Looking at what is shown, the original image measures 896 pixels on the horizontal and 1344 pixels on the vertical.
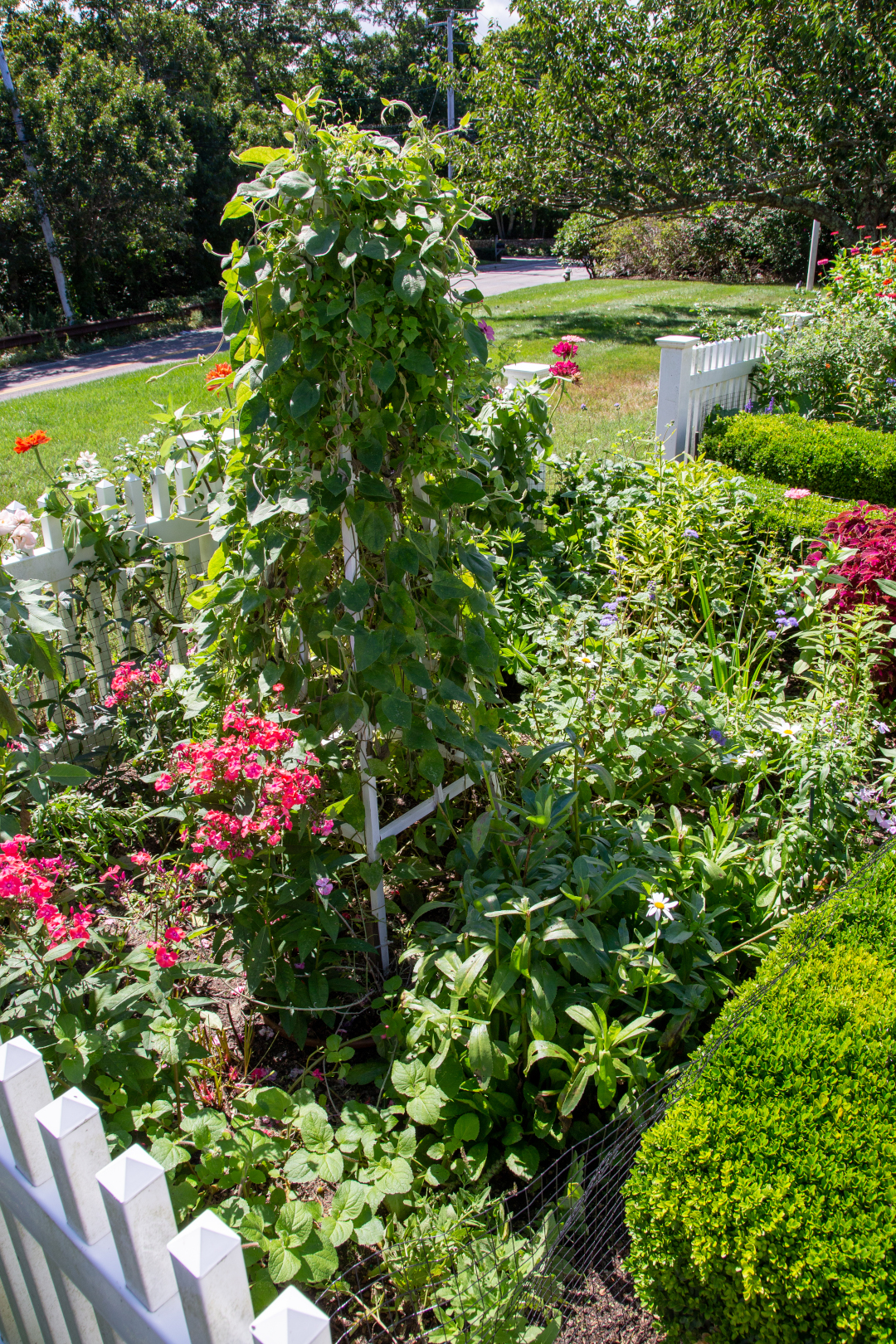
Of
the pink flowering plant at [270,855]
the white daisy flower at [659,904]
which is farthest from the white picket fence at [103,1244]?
the white daisy flower at [659,904]

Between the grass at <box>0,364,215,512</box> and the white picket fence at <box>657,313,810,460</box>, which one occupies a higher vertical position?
the white picket fence at <box>657,313,810,460</box>

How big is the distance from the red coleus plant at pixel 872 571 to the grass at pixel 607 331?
1.57 meters

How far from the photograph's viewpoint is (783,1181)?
149 cm

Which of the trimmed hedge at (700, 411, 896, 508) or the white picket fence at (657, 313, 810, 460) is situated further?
the white picket fence at (657, 313, 810, 460)

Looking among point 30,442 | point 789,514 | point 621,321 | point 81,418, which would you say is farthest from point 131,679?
point 621,321

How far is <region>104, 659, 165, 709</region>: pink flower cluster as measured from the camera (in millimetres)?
2486

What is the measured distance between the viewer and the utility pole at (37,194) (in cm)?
1723

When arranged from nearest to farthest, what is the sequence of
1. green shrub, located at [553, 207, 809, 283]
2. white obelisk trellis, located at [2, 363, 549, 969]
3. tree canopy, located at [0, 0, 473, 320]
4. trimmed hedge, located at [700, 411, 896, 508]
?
white obelisk trellis, located at [2, 363, 549, 969], trimmed hedge, located at [700, 411, 896, 508], tree canopy, located at [0, 0, 473, 320], green shrub, located at [553, 207, 809, 283]

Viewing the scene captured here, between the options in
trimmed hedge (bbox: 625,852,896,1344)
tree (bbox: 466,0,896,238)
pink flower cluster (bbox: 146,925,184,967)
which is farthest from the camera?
tree (bbox: 466,0,896,238)

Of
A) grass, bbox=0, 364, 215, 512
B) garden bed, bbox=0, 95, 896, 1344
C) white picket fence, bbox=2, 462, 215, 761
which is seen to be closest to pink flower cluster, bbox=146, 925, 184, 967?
garden bed, bbox=0, 95, 896, 1344

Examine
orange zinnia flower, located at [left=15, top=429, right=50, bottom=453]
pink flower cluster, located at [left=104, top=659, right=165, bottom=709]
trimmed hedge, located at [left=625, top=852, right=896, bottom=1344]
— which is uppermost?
orange zinnia flower, located at [left=15, top=429, right=50, bottom=453]

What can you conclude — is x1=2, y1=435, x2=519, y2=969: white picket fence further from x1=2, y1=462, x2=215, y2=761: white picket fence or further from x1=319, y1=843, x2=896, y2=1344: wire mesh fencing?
x1=319, y1=843, x2=896, y2=1344: wire mesh fencing

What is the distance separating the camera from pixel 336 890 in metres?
2.27

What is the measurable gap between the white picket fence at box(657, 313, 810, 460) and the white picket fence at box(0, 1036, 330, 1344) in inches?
208
